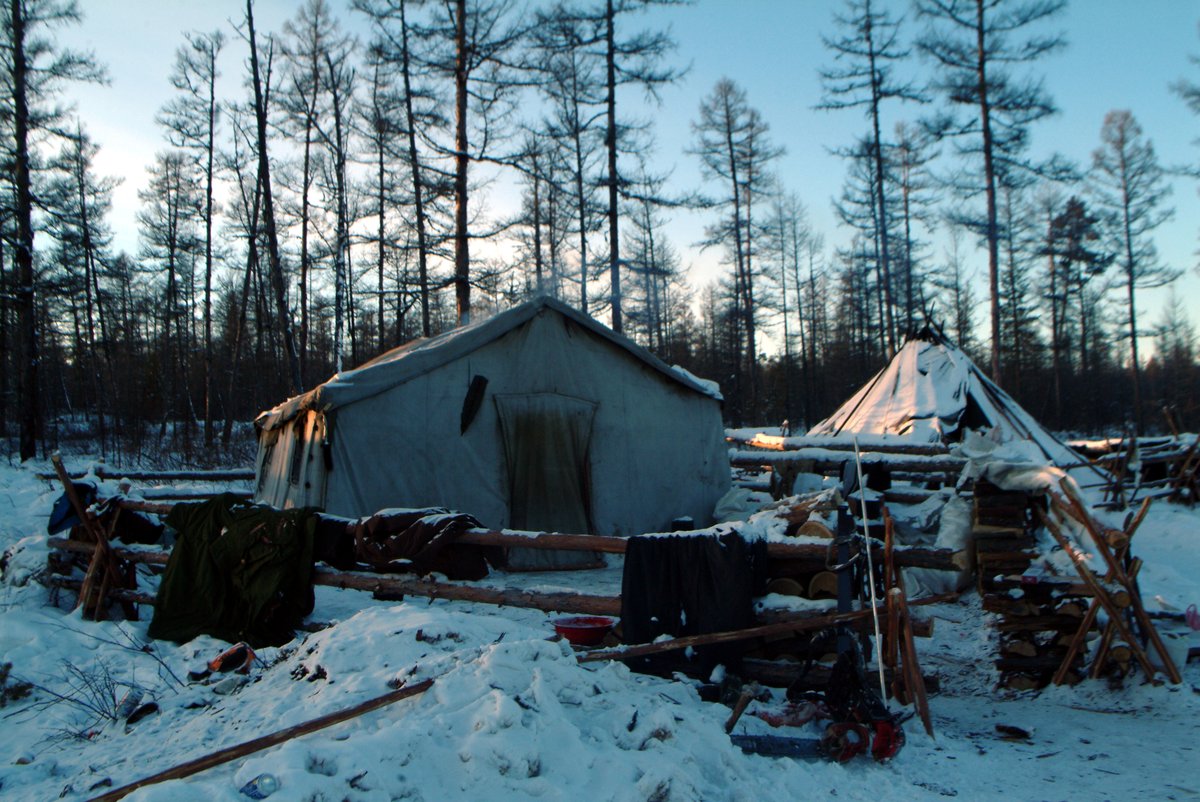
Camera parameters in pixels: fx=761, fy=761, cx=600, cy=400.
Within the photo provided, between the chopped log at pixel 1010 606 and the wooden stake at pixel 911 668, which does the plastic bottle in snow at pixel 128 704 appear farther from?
the chopped log at pixel 1010 606

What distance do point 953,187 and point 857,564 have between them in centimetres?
1920

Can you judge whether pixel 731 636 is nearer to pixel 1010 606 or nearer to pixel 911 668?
pixel 911 668

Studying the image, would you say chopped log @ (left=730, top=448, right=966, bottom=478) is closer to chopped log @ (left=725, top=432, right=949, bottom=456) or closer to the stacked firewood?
chopped log @ (left=725, top=432, right=949, bottom=456)

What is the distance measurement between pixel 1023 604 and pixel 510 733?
13.0 feet

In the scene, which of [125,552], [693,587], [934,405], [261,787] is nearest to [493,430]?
[125,552]

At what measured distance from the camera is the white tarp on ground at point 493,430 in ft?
29.7

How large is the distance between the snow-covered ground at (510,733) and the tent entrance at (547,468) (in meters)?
4.42

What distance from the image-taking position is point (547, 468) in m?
10.1

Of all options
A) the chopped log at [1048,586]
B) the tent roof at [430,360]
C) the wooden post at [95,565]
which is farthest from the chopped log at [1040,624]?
the wooden post at [95,565]

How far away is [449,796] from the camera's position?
3014 mm

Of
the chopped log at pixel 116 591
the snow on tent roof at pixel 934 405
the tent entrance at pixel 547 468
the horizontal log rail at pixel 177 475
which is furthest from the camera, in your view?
the snow on tent roof at pixel 934 405

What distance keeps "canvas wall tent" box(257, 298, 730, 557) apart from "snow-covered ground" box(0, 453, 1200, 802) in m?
3.36

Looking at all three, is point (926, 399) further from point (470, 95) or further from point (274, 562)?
point (274, 562)

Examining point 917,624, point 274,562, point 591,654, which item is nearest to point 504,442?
point 274,562
